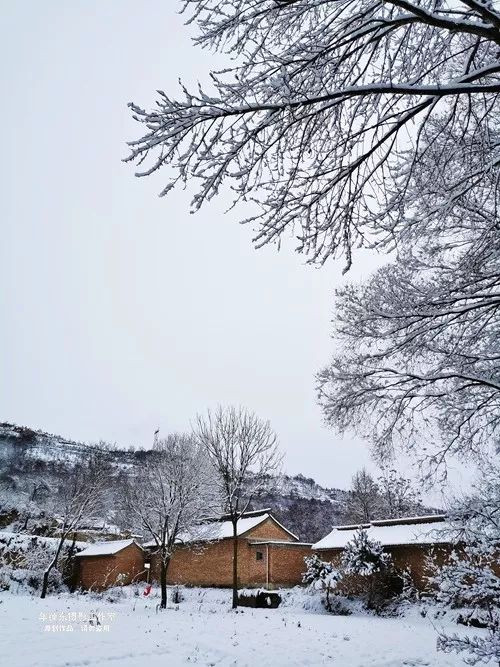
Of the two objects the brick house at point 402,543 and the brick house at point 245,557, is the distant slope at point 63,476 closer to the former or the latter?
the brick house at point 245,557

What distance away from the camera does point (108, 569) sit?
30859 millimetres

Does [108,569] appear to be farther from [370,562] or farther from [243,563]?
[370,562]

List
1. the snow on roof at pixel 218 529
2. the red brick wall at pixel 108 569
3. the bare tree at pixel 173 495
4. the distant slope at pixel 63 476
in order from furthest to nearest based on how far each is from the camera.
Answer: the distant slope at pixel 63 476
the red brick wall at pixel 108 569
the snow on roof at pixel 218 529
the bare tree at pixel 173 495

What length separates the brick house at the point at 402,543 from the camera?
19.8 meters

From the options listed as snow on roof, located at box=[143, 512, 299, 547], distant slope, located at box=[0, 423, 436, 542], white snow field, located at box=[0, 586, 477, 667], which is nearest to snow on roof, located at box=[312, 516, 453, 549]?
snow on roof, located at box=[143, 512, 299, 547]

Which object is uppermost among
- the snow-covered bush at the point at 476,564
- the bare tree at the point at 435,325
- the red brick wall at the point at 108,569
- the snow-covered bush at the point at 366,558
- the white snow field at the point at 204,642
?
the bare tree at the point at 435,325

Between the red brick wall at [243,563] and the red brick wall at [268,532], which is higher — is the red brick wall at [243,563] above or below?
below

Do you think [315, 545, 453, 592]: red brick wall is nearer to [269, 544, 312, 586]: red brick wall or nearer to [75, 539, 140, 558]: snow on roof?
[269, 544, 312, 586]: red brick wall

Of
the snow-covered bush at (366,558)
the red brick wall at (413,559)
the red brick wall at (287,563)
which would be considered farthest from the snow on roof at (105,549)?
the red brick wall at (413,559)

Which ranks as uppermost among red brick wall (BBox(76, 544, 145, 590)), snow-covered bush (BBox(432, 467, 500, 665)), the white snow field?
snow-covered bush (BBox(432, 467, 500, 665))

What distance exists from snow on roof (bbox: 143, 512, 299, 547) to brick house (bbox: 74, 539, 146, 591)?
261 inches

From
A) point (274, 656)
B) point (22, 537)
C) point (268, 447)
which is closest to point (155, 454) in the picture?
point (268, 447)

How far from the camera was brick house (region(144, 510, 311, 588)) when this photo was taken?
1101 inches

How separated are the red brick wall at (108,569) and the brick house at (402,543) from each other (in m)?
14.1
